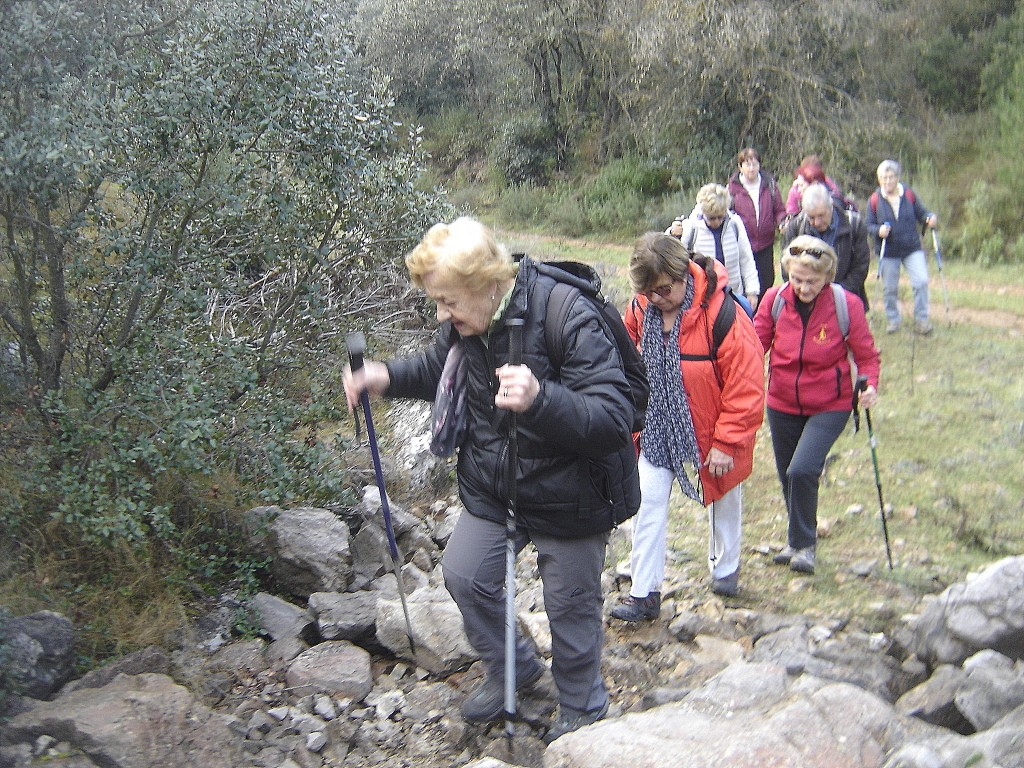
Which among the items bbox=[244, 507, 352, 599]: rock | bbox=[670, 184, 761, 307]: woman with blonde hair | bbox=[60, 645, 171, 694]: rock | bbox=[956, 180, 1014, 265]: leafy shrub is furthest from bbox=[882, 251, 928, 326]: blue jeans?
bbox=[60, 645, 171, 694]: rock

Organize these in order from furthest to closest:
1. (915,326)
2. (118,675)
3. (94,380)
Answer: (915,326) < (94,380) < (118,675)

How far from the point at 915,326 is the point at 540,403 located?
8528mm

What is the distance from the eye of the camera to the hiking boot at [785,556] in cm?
592

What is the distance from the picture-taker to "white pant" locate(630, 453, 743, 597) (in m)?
5.03

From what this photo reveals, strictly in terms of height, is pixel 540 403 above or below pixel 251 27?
below

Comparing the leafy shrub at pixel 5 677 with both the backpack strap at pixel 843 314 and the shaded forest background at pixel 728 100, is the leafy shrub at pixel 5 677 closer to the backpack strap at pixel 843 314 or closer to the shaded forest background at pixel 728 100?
the backpack strap at pixel 843 314

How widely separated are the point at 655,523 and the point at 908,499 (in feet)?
8.72

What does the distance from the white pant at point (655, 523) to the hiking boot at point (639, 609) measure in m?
0.03

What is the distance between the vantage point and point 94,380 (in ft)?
17.2

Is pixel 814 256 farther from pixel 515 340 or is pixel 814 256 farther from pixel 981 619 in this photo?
pixel 515 340

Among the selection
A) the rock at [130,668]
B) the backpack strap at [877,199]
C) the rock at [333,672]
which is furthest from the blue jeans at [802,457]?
the backpack strap at [877,199]

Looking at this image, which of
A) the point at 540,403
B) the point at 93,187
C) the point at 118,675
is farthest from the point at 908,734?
the point at 93,187

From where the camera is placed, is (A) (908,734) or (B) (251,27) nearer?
(A) (908,734)

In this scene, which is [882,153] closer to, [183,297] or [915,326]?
[915,326]
